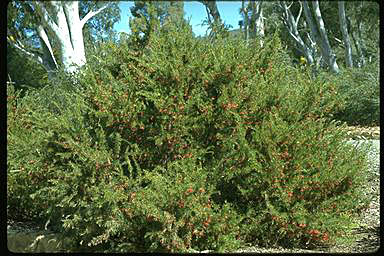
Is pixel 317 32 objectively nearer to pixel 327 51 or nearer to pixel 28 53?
pixel 327 51

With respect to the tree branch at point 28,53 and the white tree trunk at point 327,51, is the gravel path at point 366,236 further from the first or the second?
the white tree trunk at point 327,51

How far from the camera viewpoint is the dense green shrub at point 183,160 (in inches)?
161

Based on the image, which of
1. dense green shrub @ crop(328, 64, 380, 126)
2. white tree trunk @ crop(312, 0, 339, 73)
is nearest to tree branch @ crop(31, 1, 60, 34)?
dense green shrub @ crop(328, 64, 380, 126)

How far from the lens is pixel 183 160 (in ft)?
14.1

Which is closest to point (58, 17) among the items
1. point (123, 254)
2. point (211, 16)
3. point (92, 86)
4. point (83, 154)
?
point (211, 16)

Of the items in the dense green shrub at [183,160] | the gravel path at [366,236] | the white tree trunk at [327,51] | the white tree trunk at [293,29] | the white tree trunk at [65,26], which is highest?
the white tree trunk at [293,29]

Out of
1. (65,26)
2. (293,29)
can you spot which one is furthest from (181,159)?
(293,29)

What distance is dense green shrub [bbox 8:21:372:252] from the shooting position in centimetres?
409

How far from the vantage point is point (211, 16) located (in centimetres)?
575

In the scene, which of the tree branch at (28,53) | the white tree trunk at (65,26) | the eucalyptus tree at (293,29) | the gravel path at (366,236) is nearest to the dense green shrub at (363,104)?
the gravel path at (366,236)

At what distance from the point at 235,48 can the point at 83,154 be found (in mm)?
2082

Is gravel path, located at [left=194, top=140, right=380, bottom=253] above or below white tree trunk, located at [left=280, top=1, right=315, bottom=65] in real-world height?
below

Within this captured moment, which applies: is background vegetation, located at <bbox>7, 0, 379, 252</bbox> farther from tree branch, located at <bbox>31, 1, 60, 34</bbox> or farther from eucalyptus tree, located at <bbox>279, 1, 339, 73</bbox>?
eucalyptus tree, located at <bbox>279, 1, 339, 73</bbox>

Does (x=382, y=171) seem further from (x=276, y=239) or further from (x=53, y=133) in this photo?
(x=53, y=133)
